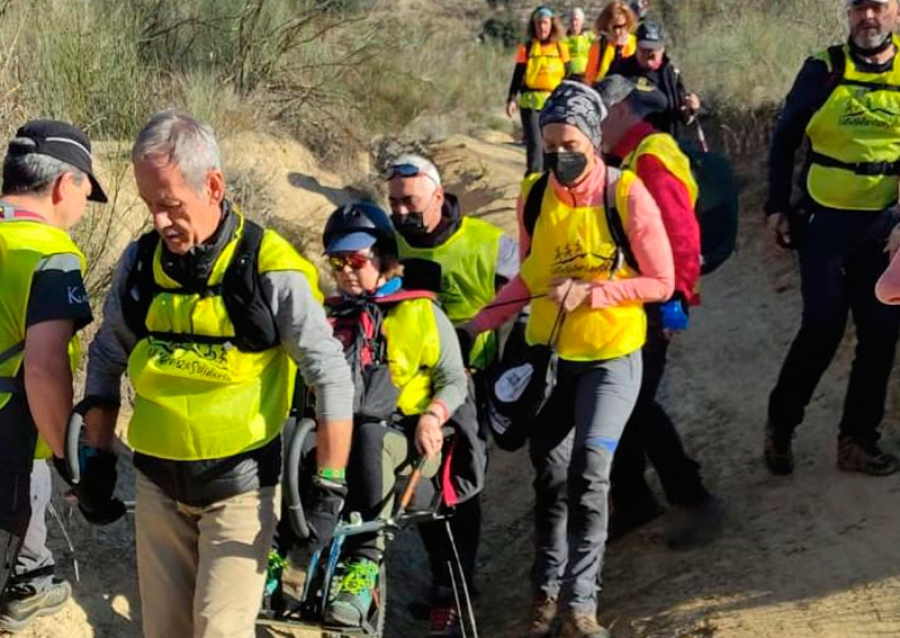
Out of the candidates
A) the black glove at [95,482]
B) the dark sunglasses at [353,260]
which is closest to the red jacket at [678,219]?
the dark sunglasses at [353,260]

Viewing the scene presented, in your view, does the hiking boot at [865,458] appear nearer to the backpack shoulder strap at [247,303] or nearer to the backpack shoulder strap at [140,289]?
the backpack shoulder strap at [247,303]

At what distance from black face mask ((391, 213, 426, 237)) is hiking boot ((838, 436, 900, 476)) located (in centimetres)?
210

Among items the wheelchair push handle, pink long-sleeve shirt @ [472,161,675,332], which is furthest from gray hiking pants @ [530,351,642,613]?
the wheelchair push handle

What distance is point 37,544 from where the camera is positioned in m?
4.61

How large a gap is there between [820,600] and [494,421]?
1373mm

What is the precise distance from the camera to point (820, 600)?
15.5 feet

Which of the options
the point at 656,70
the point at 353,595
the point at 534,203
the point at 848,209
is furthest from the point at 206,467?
the point at 656,70

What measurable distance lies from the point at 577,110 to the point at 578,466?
1.28 m

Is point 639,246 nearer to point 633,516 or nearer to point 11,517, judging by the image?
point 633,516

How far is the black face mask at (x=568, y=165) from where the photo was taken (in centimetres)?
453

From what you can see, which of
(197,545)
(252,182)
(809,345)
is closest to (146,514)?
(197,545)

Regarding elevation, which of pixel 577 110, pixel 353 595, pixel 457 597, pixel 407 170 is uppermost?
pixel 577 110

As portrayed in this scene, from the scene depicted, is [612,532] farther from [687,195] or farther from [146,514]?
[146,514]

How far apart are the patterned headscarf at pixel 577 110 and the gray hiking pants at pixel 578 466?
2.76 ft
